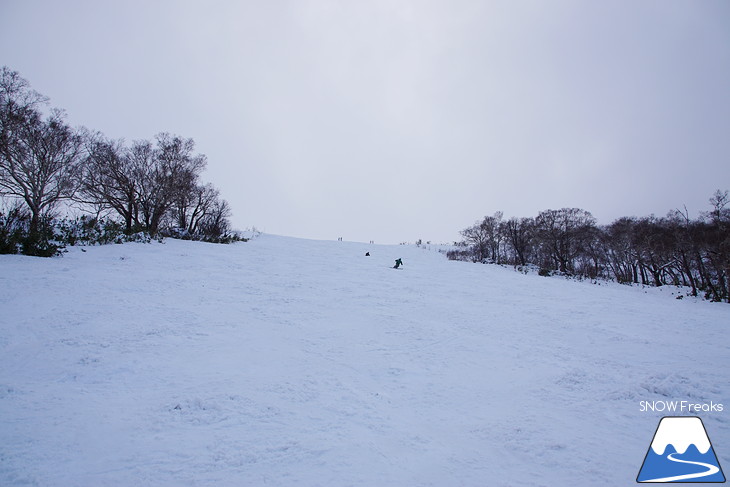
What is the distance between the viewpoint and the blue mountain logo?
3396mm

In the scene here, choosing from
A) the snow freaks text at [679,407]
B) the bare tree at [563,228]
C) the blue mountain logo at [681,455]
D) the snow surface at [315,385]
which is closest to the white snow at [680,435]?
the blue mountain logo at [681,455]

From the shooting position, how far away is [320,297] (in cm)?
1085

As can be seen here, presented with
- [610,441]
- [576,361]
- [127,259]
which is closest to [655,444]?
[610,441]

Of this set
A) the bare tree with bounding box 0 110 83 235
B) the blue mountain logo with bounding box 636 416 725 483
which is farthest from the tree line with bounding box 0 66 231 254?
the blue mountain logo with bounding box 636 416 725 483

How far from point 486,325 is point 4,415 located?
382 inches

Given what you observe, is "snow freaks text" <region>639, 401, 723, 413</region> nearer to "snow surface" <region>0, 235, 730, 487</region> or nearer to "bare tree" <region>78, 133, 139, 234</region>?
"snow surface" <region>0, 235, 730, 487</region>

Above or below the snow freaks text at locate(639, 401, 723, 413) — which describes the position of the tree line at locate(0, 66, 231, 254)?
above

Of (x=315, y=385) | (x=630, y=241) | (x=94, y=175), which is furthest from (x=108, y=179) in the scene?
(x=630, y=241)

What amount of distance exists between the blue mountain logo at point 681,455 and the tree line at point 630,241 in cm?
2305

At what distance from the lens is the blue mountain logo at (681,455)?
340 cm

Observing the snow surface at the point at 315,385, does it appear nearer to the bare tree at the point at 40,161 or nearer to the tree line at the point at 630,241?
the bare tree at the point at 40,161

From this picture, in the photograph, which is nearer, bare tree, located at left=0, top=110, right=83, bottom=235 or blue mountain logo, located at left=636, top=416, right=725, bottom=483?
blue mountain logo, located at left=636, top=416, right=725, bottom=483

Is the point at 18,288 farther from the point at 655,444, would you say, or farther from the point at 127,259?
the point at 655,444

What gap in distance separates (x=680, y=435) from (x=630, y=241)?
128ft
